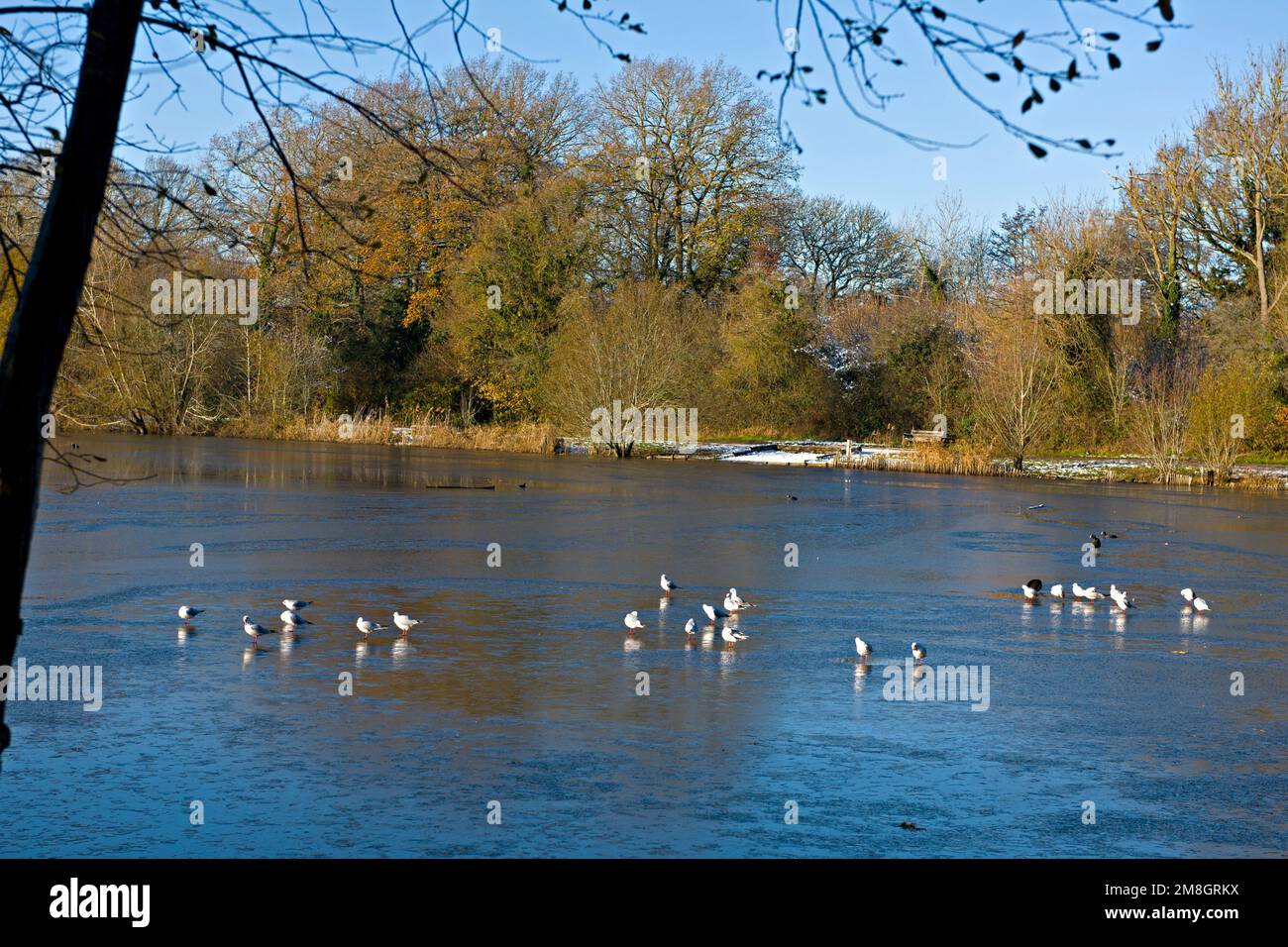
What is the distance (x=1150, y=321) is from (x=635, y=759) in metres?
39.8

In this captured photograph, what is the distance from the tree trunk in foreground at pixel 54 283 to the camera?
12.1 ft

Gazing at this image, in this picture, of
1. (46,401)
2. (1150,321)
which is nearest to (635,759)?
(46,401)

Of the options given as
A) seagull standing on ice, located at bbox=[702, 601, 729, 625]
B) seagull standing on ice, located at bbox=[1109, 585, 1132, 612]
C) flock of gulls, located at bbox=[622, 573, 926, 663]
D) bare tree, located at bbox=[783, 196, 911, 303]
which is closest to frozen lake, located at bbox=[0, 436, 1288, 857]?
flock of gulls, located at bbox=[622, 573, 926, 663]

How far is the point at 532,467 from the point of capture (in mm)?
36031

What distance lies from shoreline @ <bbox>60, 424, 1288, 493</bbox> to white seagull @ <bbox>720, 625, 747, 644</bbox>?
24.6 metres

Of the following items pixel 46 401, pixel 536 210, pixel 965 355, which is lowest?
pixel 46 401

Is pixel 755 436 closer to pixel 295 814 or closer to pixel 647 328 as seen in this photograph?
pixel 647 328

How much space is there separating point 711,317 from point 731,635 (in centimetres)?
3907

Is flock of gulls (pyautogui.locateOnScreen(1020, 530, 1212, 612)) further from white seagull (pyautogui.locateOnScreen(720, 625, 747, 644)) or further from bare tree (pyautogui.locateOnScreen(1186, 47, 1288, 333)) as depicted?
bare tree (pyautogui.locateOnScreen(1186, 47, 1288, 333))

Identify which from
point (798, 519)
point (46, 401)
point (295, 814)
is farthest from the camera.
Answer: point (798, 519)

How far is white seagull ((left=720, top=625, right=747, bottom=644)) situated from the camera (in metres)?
11.4

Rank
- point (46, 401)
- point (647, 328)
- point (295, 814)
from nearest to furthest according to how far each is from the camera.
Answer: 1. point (46, 401)
2. point (295, 814)
3. point (647, 328)

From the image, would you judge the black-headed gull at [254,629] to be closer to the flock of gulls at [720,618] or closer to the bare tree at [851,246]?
the flock of gulls at [720,618]

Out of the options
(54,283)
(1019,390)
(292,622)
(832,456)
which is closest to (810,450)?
(832,456)
